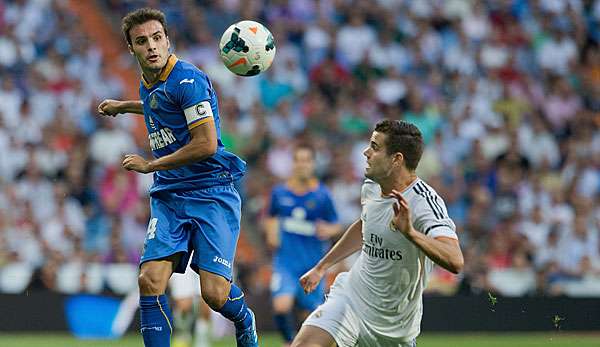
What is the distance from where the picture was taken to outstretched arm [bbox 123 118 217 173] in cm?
696

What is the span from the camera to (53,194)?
46.1 feet

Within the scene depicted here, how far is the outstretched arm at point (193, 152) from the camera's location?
22.9ft

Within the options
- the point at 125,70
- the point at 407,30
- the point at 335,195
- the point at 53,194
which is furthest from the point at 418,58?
the point at 53,194

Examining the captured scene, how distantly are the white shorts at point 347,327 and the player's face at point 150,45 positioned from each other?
6.00 ft

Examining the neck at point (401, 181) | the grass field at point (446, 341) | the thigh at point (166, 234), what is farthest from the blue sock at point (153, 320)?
the grass field at point (446, 341)

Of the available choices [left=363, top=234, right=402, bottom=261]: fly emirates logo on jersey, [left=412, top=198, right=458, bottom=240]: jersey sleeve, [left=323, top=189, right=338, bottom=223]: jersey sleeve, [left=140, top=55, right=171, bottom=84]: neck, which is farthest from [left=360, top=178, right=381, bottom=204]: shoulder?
[left=323, top=189, right=338, bottom=223]: jersey sleeve

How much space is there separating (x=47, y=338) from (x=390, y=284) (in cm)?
692

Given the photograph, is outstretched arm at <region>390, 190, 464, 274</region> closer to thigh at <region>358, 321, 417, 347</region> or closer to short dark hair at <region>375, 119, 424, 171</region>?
short dark hair at <region>375, 119, 424, 171</region>

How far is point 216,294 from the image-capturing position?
7.20 m

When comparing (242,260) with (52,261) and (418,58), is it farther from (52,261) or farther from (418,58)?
(418,58)

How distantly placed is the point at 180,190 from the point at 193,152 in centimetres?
39

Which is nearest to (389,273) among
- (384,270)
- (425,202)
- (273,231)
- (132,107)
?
(384,270)

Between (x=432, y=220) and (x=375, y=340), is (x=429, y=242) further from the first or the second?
(x=375, y=340)

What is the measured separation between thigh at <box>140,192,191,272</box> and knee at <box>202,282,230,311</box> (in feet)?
0.81
